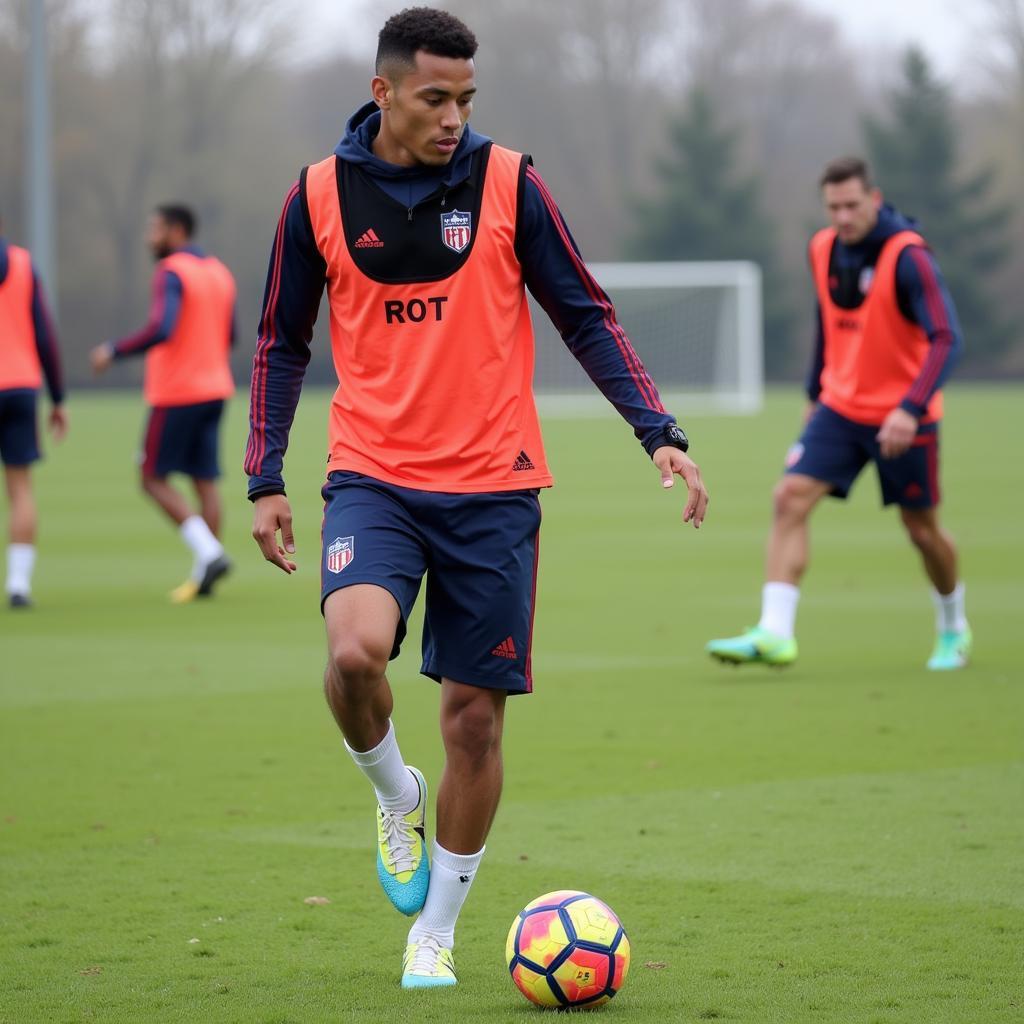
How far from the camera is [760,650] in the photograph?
8984 millimetres

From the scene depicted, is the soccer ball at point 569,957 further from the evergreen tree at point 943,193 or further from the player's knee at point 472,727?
the evergreen tree at point 943,193

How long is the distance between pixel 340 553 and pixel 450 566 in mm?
262

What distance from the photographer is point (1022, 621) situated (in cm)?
1111

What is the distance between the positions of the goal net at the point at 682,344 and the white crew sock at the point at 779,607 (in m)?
34.9

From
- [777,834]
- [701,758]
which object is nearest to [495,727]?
[777,834]

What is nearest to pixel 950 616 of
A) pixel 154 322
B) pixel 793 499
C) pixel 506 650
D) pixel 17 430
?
pixel 793 499

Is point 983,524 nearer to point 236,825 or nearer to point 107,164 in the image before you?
point 236,825

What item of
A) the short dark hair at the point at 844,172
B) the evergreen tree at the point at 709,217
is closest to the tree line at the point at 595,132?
the evergreen tree at the point at 709,217

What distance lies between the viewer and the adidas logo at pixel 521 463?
4488mm

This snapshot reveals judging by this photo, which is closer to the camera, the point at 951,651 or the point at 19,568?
the point at 951,651

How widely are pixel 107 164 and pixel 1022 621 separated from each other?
58027 millimetres

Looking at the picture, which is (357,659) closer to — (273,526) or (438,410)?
(273,526)

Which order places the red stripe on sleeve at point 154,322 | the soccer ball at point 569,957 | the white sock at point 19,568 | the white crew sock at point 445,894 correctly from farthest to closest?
the red stripe on sleeve at point 154,322
the white sock at point 19,568
the white crew sock at point 445,894
the soccer ball at point 569,957

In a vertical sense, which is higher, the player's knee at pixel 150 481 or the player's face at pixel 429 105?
the player's face at pixel 429 105
